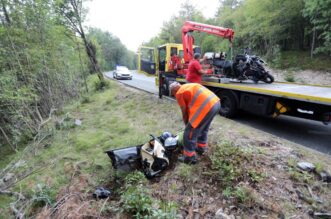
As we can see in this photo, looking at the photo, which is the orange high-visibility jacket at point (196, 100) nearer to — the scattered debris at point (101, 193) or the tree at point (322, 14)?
the scattered debris at point (101, 193)

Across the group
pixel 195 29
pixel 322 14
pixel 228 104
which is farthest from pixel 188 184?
pixel 322 14

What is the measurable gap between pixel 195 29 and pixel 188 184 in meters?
5.52

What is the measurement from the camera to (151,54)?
11484 millimetres

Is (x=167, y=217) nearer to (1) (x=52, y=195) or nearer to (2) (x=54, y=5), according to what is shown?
(1) (x=52, y=195)

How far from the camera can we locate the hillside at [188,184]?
2305 mm

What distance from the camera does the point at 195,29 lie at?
6.70 meters

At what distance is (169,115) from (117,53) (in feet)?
169

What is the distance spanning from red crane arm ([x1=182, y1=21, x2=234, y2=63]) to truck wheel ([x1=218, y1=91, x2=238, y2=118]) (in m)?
2.18

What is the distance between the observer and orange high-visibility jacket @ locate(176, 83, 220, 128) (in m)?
2.88

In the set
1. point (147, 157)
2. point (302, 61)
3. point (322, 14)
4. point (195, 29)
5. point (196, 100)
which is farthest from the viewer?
point (302, 61)

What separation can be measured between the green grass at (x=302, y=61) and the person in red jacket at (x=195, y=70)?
10828 millimetres

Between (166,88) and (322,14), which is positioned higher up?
(322,14)

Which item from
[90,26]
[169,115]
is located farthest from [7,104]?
[90,26]

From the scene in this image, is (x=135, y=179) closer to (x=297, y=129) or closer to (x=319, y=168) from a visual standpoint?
(x=319, y=168)
